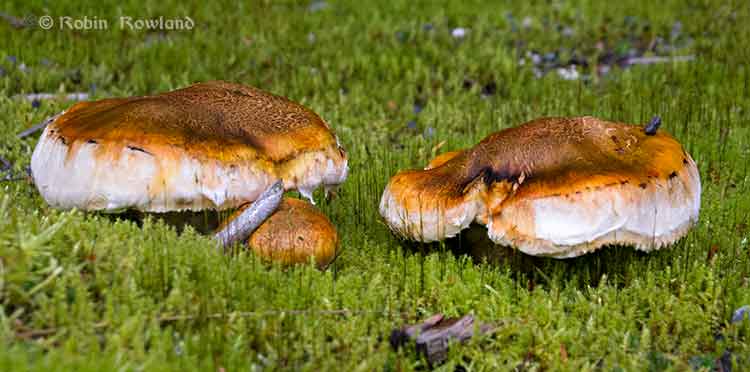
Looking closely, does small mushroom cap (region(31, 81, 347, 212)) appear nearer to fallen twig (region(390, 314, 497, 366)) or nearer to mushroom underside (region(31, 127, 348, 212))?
mushroom underside (region(31, 127, 348, 212))

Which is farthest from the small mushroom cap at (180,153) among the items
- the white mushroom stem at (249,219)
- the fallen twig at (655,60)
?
the fallen twig at (655,60)

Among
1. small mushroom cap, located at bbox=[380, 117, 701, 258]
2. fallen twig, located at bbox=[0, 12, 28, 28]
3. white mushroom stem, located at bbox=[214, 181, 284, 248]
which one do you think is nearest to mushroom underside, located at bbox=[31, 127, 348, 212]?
white mushroom stem, located at bbox=[214, 181, 284, 248]

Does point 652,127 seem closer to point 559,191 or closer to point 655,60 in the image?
point 559,191

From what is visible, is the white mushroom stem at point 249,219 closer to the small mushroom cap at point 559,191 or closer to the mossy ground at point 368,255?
the mossy ground at point 368,255

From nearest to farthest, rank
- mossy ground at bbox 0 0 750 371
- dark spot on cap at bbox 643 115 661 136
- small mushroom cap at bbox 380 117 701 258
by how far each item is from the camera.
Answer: mossy ground at bbox 0 0 750 371 < small mushroom cap at bbox 380 117 701 258 < dark spot on cap at bbox 643 115 661 136

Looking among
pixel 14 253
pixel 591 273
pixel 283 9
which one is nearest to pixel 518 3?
pixel 283 9

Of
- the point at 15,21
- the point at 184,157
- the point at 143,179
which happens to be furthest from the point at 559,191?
the point at 15,21

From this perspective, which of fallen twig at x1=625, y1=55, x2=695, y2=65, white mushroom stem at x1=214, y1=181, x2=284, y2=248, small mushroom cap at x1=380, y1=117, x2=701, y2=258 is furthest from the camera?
fallen twig at x1=625, y1=55, x2=695, y2=65

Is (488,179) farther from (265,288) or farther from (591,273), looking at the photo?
(265,288)
